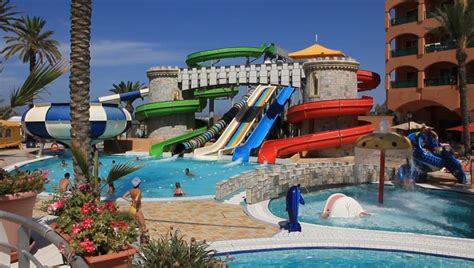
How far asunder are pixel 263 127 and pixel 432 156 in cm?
1504

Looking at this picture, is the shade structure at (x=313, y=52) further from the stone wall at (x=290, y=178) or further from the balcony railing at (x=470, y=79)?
the stone wall at (x=290, y=178)

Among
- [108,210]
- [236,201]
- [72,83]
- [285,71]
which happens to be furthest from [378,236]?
[285,71]

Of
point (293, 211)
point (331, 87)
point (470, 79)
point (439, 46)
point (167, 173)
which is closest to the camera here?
point (293, 211)

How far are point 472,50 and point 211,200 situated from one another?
81.4 ft

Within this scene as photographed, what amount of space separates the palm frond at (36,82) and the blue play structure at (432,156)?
51.7 ft

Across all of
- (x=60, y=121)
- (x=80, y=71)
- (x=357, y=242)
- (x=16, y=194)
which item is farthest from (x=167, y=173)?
(x=16, y=194)

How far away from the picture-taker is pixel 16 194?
7.00 m

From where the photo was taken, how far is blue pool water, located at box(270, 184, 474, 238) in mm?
11812

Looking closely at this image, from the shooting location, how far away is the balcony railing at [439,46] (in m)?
32.0

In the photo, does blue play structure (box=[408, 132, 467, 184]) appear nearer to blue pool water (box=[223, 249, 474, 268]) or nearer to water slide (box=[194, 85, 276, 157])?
blue pool water (box=[223, 249, 474, 268])

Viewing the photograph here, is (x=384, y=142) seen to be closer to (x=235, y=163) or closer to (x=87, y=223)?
(x=87, y=223)

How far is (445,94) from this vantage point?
32.1 metres

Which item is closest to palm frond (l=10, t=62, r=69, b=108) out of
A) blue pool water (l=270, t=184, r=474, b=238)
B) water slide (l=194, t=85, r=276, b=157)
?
blue pool water (l=270, t=184, r=474, b=238)

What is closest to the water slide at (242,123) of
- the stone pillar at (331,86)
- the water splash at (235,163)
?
the water splash at (235,163)
